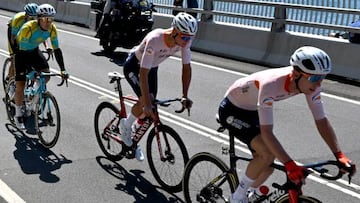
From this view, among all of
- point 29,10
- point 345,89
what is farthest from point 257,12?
point 29,10

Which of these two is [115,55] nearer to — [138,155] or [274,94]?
[138,155]

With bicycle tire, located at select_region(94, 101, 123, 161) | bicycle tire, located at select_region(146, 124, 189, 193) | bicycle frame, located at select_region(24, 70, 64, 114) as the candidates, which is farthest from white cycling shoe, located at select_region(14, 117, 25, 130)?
bicycle tire, located at select_region(146, 124, 189, 193)

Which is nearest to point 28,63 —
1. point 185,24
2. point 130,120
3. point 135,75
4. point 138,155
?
point 135,75

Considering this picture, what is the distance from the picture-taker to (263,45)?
14.6 meters

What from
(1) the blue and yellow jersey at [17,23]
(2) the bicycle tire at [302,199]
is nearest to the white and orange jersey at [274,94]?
(2) the bicycle tire at [302,199]

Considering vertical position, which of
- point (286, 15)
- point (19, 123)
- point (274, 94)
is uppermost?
point (274, 94)

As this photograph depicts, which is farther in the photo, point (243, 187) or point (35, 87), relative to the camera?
point (35, 87)

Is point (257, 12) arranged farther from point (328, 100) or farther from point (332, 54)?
point (328, 100)

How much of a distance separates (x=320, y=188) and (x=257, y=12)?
10.1 meters

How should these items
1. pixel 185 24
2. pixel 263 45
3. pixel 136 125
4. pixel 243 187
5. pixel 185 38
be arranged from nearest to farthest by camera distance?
pixel 243 187 → pixel 185 24 → pixel 185 38 → pixel 136 125 → pixel 263 45

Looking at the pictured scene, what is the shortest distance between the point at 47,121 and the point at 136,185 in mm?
1923

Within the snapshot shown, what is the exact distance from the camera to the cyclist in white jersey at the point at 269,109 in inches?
161

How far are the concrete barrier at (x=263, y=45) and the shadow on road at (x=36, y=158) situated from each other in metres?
7.31

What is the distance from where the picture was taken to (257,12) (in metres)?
15.9
